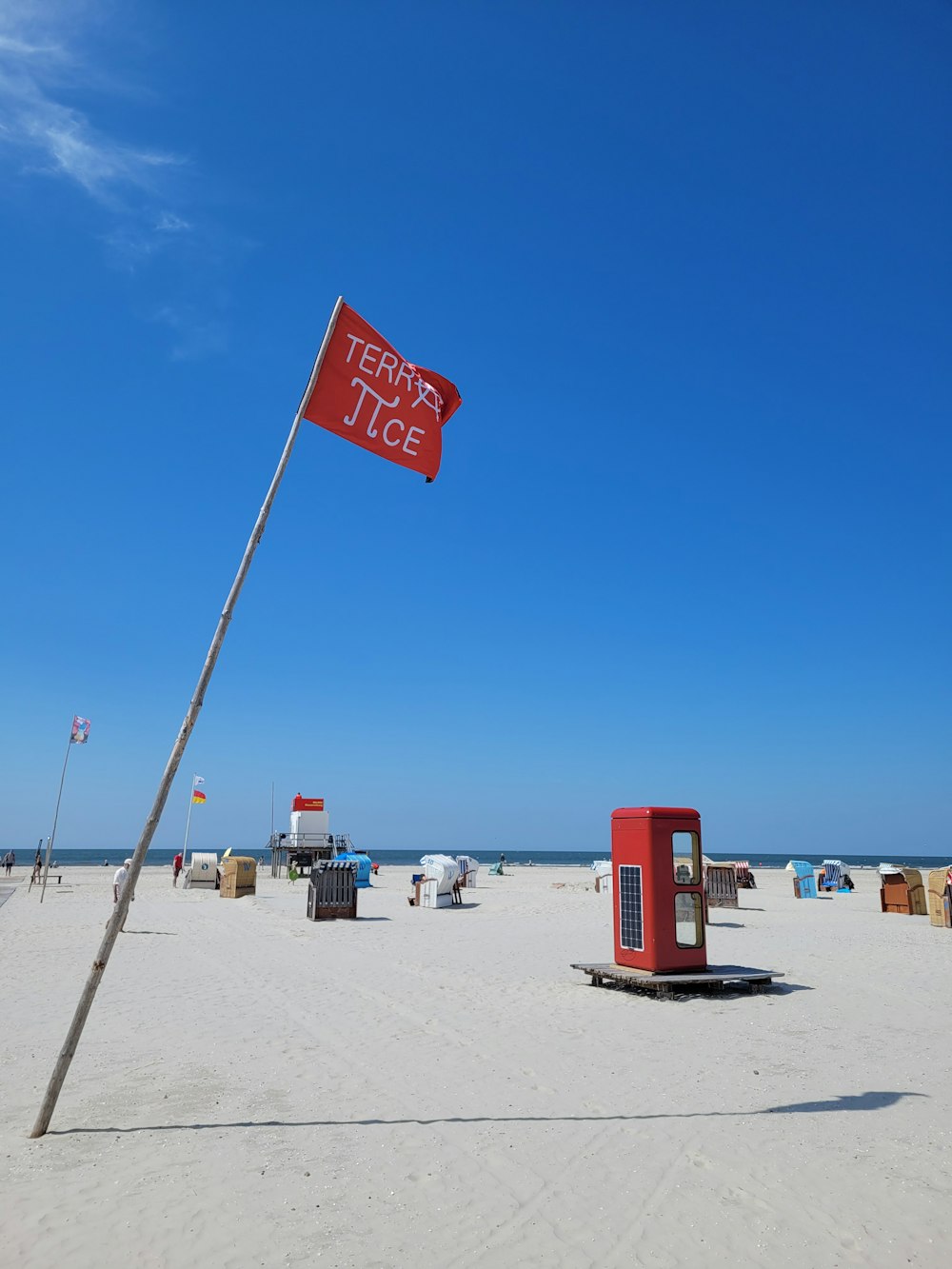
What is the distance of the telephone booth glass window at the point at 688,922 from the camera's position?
37.6 feet

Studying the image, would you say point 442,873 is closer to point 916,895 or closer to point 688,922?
point 916,895

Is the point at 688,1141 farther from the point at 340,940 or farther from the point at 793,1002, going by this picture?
the point at 340,940

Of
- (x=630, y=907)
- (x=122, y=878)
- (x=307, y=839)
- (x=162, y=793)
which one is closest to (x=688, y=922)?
(x=630, y=907)

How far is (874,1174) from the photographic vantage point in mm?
5195

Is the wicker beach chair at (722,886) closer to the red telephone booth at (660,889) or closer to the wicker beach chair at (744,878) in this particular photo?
the wicker beach chair at (744,878)

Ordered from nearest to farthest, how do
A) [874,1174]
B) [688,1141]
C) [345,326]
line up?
[874,1174] < [688,1141] < [345,326]

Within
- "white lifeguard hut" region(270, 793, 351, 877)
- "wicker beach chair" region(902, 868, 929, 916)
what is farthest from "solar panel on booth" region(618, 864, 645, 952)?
"white lifeguard hut" region(270, 793, 351, 877)

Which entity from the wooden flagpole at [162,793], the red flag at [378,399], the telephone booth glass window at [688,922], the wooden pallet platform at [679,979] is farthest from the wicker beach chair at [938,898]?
the wooden flagpole at [162,793]

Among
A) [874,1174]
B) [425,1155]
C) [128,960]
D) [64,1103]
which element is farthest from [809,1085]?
[128,960]

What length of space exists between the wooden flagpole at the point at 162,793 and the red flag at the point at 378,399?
0.12 metres

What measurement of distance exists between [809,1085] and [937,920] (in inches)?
641

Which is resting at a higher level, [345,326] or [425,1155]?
[345,326]

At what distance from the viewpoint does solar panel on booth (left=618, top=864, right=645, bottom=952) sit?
37.6 feet

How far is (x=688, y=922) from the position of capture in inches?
457
